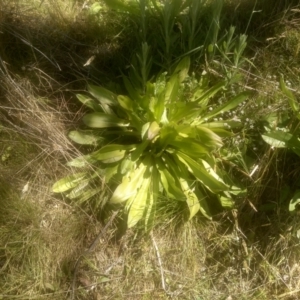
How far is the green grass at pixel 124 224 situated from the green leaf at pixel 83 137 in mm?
50

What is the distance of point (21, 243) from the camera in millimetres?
2254

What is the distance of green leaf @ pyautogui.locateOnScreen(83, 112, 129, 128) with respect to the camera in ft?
7.25

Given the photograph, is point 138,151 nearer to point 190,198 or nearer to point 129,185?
point 129,185

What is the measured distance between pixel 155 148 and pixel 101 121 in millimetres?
313

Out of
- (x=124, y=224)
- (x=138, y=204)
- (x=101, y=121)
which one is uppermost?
(x=101, y=121)

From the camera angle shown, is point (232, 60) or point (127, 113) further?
point (232, 60)

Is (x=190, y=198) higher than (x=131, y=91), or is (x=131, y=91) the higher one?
(x=131, y=91)

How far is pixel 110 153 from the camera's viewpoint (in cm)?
218

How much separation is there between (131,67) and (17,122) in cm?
69

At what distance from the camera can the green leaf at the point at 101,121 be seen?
2.21 m

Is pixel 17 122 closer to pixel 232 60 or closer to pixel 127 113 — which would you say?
pixel 127 113

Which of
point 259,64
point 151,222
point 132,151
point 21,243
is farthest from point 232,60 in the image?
point 21,243

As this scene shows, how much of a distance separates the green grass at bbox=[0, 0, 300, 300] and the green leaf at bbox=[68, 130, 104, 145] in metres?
0.05

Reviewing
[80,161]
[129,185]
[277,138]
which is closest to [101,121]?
[80,161]
